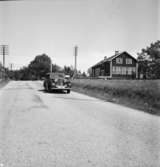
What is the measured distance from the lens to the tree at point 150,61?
56606 millimetres

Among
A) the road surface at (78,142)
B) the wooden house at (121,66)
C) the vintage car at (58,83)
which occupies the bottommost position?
the road surface at (78,142)

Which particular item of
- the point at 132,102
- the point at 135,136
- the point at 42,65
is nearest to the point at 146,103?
the point at 132,102

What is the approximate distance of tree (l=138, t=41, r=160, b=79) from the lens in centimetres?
5661

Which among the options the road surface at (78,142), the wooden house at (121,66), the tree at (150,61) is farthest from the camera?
the tree at (150,61)

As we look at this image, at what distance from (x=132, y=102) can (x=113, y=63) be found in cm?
4034

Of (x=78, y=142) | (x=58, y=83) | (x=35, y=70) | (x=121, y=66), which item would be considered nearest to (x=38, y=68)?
(x=35, y=70)

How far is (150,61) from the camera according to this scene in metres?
60.2

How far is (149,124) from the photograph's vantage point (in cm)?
647

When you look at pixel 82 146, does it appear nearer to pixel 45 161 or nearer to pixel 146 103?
pixel 45 161

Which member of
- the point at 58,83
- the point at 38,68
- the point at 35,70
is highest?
the point at 38,68

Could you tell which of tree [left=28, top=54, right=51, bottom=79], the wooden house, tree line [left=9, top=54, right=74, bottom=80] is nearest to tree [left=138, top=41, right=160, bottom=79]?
the wooden house

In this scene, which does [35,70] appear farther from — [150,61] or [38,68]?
[150,61]

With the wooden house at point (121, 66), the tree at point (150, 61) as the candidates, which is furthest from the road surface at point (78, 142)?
the tree at point (150, 61)

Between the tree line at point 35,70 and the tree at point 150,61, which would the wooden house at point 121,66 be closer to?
the tree at point 150,61
